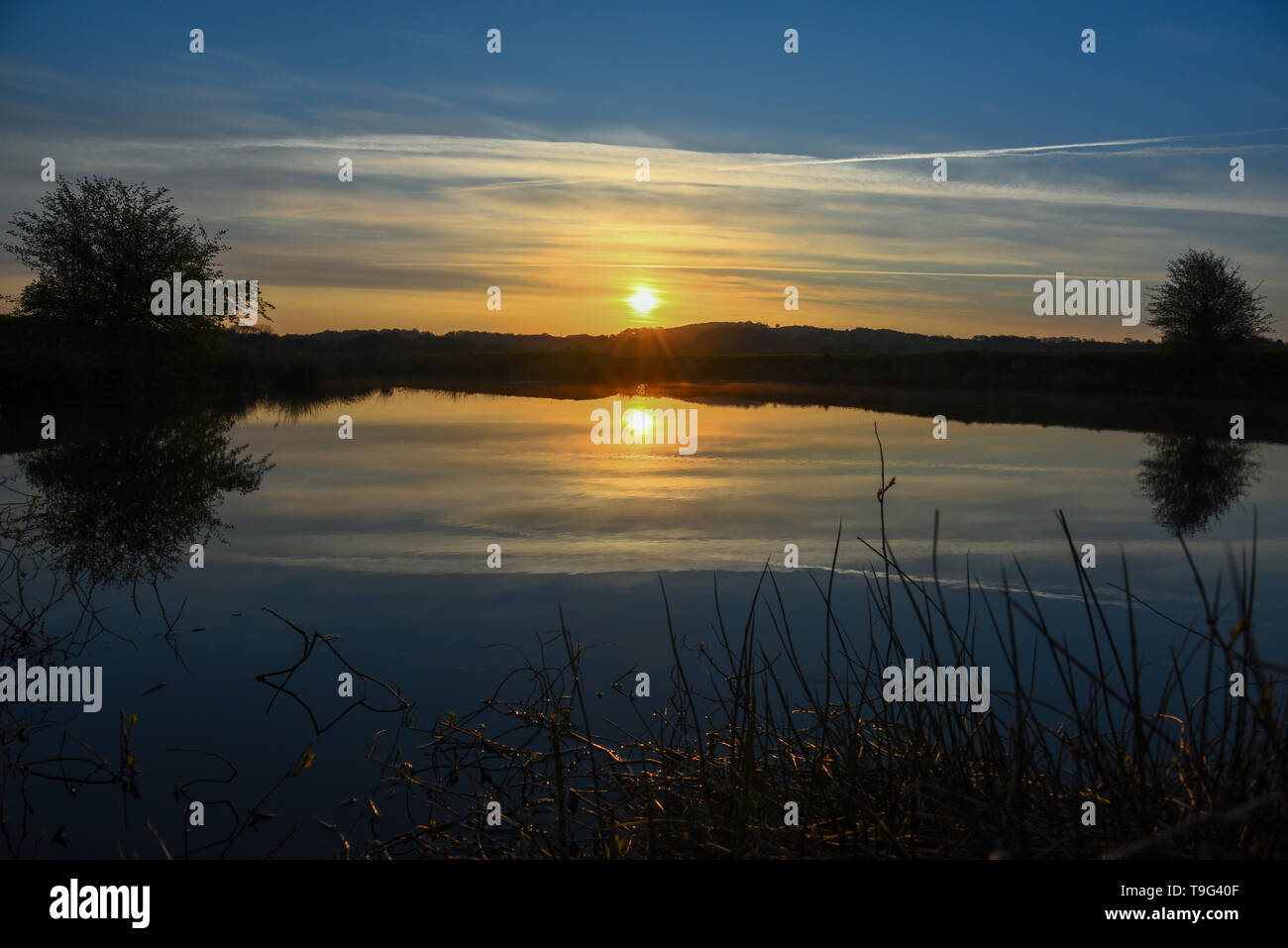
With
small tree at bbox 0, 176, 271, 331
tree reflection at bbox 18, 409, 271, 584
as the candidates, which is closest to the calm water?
tree reflection at bbox 18, 409, 271, 584

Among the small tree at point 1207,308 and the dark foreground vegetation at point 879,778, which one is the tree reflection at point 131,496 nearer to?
the dark foreground vegetation at point 879,778

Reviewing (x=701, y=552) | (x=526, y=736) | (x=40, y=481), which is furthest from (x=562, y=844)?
(x=40, y=481)

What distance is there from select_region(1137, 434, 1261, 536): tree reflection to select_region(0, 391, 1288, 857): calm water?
71 mm

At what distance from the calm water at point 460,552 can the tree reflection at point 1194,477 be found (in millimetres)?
71

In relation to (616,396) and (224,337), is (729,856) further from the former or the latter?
(224,337)

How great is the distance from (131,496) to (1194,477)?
1078 centimetres

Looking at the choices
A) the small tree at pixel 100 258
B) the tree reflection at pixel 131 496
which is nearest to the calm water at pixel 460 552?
the tree reflection at pixel 131 496

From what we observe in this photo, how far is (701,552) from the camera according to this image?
251 inches

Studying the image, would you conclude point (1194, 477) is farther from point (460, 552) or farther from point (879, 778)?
point (879, 778)

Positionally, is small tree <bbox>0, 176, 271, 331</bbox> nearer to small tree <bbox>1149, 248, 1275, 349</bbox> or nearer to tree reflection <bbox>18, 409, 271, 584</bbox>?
tree reflection <bbox>18, 409, 271, 584</bbox>

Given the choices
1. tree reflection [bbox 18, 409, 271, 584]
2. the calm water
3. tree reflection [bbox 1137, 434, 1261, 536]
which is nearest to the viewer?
the calm water

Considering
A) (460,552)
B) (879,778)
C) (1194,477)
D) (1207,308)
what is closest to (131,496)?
(460,552)

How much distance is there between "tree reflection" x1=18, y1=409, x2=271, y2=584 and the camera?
19.9 ft

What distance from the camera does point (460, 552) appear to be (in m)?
6.45
